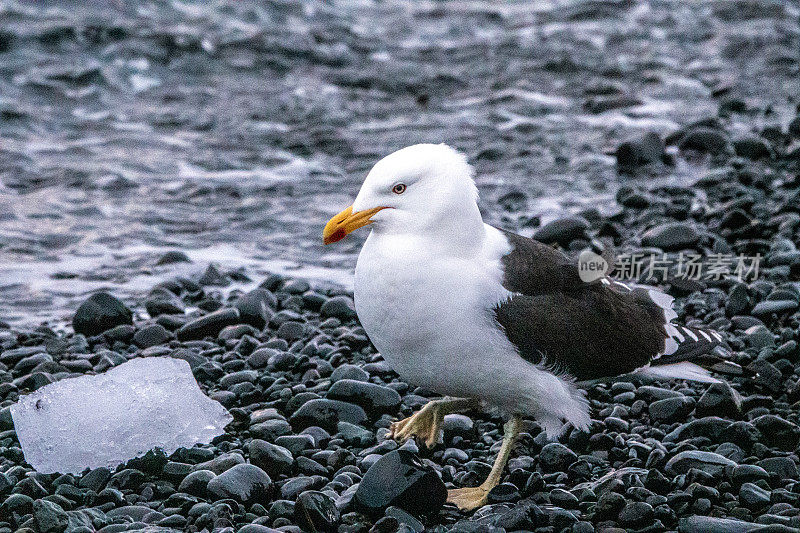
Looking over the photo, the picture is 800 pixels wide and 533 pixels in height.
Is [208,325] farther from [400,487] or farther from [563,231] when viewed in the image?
[563,231]

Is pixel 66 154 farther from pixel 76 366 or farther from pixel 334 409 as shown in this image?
pixel 334 409

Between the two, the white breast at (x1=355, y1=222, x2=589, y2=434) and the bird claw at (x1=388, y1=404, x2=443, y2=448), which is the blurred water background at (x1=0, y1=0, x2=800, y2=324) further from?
the white breast at (x1=355, y1=222, x2=589, y2=434)

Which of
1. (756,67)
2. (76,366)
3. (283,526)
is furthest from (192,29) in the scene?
(283,526)

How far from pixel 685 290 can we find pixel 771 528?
11.6ft

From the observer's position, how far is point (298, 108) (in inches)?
535

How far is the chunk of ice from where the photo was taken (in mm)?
5332

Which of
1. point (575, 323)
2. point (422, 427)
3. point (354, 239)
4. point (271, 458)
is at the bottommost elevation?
point (354, 239)

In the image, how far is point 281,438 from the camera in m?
5.57

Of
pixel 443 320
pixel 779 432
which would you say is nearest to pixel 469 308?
pixel 443 320

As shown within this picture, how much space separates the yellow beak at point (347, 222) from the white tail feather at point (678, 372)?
1.79 m

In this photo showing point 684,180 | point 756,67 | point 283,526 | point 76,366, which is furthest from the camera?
point 756,67

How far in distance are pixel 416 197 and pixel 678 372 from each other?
6.13ft

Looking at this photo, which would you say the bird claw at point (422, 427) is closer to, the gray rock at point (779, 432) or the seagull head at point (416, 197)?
the seagull head at point (416, 197)

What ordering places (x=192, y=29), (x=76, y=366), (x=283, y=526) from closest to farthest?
(x=283, y=526) → (x=76, y=366) → (x=192, y=29)
